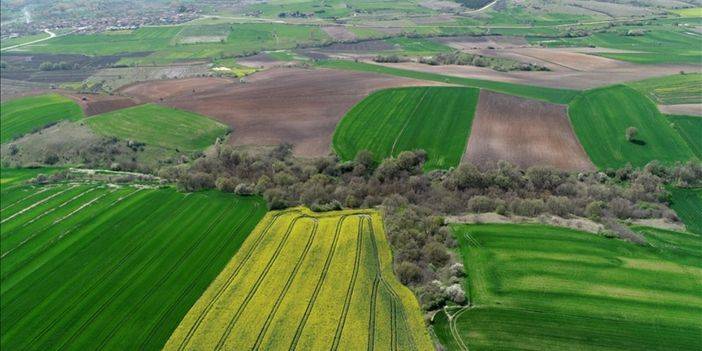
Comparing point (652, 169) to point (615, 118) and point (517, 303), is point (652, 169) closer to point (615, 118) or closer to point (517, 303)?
point (615, 118)

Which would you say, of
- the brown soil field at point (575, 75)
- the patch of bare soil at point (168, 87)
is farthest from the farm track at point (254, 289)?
the brown soil field at point (575, 75)

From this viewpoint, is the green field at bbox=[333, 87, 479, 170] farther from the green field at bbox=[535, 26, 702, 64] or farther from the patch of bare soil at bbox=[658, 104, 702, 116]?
the green field at bbox=[535, 26, 702, 64]

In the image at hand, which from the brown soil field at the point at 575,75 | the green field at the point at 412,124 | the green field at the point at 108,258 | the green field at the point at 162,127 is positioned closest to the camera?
the green field at the point at 108,258

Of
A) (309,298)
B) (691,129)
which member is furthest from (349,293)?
(691,129)

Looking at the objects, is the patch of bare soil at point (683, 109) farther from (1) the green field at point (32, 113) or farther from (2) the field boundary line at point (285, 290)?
(1) the green field at point (32, 113)

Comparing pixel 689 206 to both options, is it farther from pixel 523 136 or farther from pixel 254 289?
pixel 254 289

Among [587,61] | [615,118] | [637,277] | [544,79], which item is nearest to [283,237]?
[637,277]
